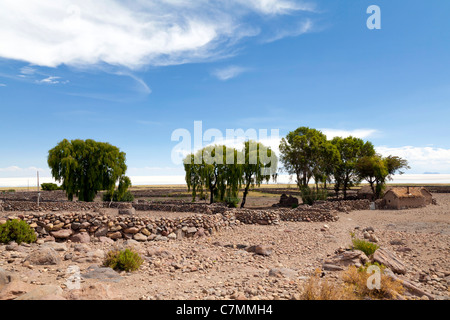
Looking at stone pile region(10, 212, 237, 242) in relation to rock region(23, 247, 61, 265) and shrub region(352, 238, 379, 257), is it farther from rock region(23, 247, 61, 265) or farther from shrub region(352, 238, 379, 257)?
shrub region(352, 238, 379, 257)

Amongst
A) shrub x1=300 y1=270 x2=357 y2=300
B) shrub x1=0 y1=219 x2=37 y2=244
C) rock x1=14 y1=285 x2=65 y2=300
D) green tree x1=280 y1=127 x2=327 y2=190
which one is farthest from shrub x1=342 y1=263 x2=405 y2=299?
green tree x1=280 y1=127 x2=327 y2=190

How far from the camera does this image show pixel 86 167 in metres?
36.2

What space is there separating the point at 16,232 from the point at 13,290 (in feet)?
21.4

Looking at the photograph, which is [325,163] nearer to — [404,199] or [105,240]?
[404,199]

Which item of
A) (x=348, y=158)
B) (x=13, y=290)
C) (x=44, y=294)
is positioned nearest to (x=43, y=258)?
(x=13, y=290)

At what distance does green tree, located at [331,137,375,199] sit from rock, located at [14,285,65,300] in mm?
41718

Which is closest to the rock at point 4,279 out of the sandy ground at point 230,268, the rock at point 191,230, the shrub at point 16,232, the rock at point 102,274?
the sandy ground at point 230,268

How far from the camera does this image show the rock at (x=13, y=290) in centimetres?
529

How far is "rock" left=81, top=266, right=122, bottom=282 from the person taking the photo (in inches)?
273
